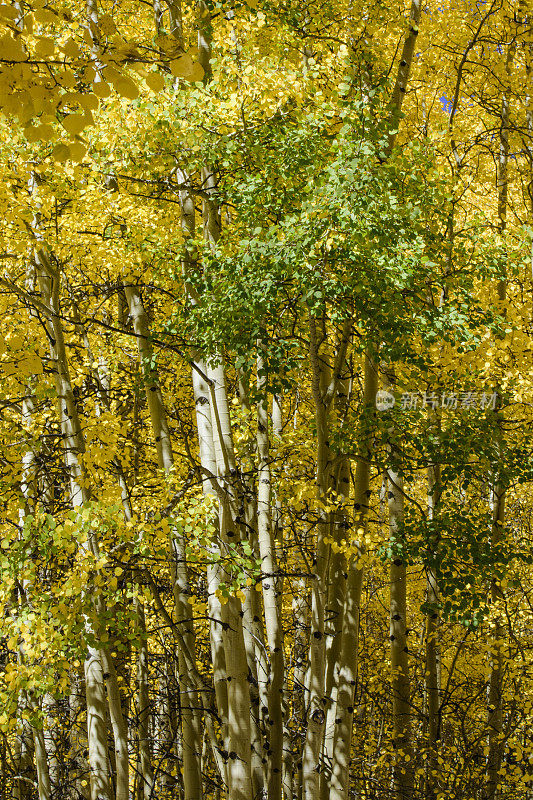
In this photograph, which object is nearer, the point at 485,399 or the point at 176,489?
the point at 176,489

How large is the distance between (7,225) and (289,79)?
2.98m

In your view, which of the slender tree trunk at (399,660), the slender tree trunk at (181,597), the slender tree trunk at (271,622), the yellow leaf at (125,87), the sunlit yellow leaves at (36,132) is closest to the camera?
the yellow leaf at (125,87)

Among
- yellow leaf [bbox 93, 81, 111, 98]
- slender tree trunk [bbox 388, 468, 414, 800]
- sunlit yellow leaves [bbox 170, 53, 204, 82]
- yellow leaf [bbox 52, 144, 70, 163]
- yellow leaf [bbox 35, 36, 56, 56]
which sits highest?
yellow leaf [bbox 35, 36, 56, 56]

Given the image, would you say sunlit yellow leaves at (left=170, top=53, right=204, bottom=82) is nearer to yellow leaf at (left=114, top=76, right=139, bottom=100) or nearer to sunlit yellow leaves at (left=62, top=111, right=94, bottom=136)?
yellow leaf at (left=114, top=76, right=139, bottom=100)

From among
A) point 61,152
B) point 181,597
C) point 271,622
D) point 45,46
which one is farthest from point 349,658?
point 45,46

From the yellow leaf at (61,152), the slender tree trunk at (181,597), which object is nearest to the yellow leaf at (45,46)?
the yellow leaf at (61,152)

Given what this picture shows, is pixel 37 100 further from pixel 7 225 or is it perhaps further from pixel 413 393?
pixel 413 393

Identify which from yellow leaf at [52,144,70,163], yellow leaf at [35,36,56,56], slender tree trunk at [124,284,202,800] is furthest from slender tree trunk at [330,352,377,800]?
yellow leaf at [35,36,56,56]

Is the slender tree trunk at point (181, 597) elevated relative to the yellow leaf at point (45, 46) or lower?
lower

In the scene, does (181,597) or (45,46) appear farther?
(181,597)

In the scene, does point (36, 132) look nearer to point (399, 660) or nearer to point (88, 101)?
point (88, 101)

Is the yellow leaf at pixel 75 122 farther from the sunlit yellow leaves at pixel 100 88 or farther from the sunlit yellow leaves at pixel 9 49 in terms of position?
the sunlit yellow leaves at pixel 9 49

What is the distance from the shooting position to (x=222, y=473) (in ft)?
16.9

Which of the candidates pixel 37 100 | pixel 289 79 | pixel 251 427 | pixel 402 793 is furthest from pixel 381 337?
pixel 402 793
